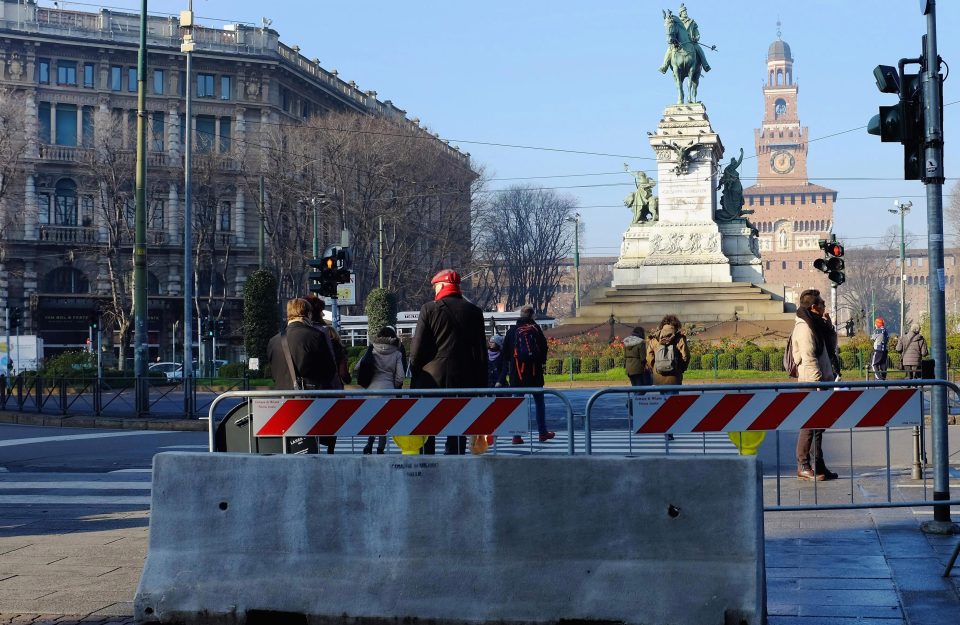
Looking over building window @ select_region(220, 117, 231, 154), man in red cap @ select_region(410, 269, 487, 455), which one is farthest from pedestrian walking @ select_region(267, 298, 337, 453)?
building window @ select_region(220, 117, 231, 154)

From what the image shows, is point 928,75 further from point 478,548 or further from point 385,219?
point 385,219

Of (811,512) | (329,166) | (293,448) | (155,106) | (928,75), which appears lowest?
(811,512)

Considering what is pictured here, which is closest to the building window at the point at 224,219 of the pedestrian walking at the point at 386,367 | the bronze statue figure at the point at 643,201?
the bronze statue figure at the point at 643,201

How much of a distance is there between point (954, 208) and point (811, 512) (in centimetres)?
8951

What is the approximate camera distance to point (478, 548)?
6.10 m

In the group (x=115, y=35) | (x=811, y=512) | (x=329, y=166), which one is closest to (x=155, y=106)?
(x=115, y=35)

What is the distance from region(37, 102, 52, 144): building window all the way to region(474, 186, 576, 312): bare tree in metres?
28.1

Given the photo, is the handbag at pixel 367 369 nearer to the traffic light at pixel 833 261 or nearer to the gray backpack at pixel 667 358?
the gray backpack at pixel 667 358

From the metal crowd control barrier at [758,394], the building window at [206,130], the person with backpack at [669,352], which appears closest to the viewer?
the metal crowd control barrier at [758,394]

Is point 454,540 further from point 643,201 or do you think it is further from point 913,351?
point 643,201

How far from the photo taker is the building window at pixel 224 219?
73.5 m

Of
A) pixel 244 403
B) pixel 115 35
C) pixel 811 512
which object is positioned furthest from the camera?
pixel 115 35

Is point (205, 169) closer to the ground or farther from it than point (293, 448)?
farther from it

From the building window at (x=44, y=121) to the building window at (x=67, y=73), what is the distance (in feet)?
4.94
